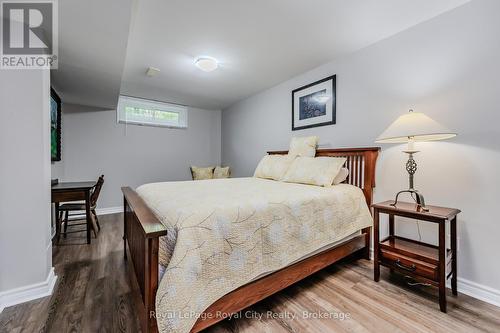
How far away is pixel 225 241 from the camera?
4.10 feet

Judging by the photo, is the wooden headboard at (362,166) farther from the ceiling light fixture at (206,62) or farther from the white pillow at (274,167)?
the ceiling light fixture at (206,62)

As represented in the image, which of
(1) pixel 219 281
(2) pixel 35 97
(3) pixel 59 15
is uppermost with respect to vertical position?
(3) pixel 59 15

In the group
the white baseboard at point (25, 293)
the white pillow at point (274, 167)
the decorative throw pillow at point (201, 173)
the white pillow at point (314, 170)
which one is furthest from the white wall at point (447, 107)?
the white baseboard at point (25, 293)

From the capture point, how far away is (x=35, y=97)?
1653 millimetres

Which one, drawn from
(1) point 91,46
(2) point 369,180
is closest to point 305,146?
(2) point 369,180

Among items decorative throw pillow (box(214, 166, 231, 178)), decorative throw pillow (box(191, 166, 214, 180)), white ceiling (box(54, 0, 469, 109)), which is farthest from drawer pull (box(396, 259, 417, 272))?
decorative throw pillow (box(191, 166, 214, 180))

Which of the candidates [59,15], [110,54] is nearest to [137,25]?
[110,54]

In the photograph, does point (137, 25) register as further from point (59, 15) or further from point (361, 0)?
point (361, 0)

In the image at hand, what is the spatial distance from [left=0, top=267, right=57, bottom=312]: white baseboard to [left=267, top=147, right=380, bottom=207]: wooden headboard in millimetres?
2975

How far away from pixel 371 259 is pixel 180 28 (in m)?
3.08

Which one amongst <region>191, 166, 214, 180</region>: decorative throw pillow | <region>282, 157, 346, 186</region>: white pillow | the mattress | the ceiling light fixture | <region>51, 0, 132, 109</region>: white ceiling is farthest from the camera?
<region>191, 166, 214, 180</region>: decorative throw pillow

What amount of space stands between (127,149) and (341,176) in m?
4.08

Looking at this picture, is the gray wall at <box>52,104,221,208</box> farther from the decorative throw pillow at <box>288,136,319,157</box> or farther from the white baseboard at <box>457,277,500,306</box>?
the white baseboard at <box>457,277,500,306</box>

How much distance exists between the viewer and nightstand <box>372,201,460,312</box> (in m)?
1.56
